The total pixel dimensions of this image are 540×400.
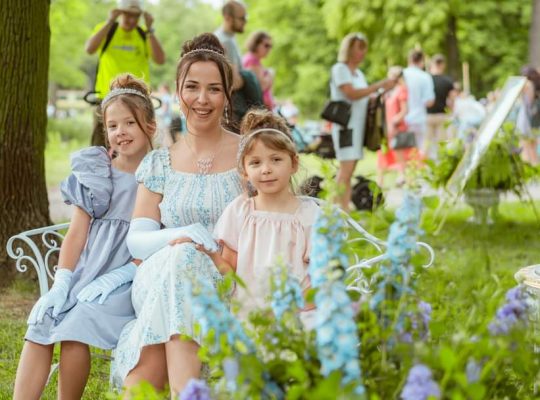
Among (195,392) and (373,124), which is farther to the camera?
(373,124)

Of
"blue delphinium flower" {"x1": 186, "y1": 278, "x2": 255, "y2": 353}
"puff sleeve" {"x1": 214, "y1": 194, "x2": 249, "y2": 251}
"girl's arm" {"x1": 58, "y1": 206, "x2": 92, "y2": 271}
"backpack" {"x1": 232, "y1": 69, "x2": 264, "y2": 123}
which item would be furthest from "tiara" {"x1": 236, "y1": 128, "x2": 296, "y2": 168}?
"backpack" {"x1": 232, "y1": 69, "x2": 264, "y2": 123}

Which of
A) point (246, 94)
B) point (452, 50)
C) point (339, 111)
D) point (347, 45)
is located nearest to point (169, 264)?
point (246, 94)

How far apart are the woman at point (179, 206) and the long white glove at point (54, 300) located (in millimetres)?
243

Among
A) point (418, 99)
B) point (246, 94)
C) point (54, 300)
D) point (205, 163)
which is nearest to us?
point (54, 300)

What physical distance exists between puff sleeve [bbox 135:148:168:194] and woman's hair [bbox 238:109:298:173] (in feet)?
1.03

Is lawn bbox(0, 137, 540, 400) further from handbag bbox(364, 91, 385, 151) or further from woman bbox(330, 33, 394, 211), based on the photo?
handbag bbox(364, 91, 385, 151)

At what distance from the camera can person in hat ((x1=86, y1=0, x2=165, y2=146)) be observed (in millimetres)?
7176

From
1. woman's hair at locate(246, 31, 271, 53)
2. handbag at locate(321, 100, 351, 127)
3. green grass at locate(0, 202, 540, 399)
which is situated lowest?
green grass at locate(0, 202, 540, 399)

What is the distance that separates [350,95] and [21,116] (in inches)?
129

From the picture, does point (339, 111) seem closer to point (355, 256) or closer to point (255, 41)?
point (255, 41)

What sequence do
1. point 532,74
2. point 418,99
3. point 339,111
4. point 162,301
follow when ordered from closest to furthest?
point 162,301 < point 339,111 < point 418,99 < point 532,74

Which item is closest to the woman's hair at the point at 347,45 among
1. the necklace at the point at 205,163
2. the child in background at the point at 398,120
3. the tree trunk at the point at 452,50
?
the child in background at the point at 398,120

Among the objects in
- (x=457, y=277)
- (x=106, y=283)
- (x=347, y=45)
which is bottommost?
(x=457, y=277)

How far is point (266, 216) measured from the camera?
9.84 ft
